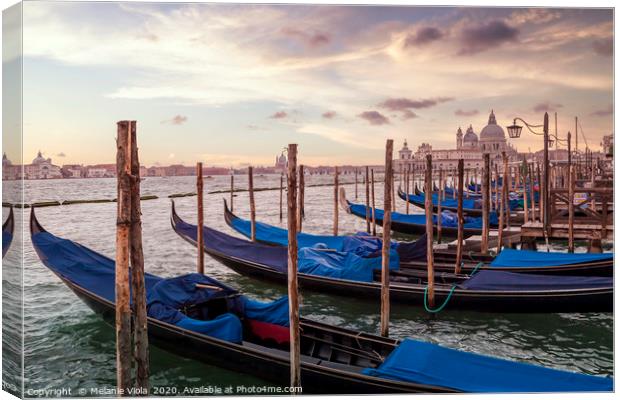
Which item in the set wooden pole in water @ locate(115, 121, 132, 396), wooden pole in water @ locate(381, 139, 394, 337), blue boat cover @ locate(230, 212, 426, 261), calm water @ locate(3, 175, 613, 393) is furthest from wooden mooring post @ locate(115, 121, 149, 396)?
blue boat cover @ locate(230, 212, 426, 261)

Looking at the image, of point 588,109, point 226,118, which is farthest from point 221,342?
point 588,109

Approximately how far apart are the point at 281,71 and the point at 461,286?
2.82 meters

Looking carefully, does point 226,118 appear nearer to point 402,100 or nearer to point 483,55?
point 402,100

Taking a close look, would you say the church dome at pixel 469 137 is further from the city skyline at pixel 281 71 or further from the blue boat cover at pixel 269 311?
the blue boat cover at pixel 269 311

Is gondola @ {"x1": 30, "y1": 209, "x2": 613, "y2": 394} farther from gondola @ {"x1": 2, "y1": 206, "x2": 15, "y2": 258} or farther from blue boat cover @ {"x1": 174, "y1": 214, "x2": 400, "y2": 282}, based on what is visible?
blue boat cover @ {"x1": 174, "y1": 214, "x2": 400, "y2": 282}

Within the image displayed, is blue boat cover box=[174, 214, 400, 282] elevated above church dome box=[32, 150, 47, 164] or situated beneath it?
situated beneath

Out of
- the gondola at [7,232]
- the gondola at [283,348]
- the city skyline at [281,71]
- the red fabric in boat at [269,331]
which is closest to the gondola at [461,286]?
the city skyline at [281,71]

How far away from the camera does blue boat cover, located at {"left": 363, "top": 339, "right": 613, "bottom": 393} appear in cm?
268

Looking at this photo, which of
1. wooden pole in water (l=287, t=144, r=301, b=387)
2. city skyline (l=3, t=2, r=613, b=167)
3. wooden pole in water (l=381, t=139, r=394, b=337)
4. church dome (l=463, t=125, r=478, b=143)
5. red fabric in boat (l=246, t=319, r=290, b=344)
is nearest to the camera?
wooden pole in water (l=287, t=144, r=301, b=387)

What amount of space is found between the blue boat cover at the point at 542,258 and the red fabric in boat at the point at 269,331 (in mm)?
2997

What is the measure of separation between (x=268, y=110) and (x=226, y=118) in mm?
352

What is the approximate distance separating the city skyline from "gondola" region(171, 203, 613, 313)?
4.92 feet

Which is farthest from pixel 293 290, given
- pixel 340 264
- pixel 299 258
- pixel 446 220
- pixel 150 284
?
pixel 446 220

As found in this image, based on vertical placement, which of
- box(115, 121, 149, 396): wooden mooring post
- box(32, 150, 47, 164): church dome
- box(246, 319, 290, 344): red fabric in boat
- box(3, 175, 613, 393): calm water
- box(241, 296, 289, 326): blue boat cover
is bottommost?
box(3, 175, 613, 393): calm water
